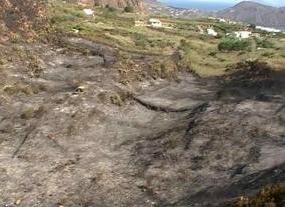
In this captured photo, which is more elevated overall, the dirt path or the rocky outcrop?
the rocky outcrop

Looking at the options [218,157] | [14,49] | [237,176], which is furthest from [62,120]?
[14,49]

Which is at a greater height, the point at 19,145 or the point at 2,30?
the point at 2,30

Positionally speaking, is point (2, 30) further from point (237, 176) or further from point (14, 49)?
point (237, 176)

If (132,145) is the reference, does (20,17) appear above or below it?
above

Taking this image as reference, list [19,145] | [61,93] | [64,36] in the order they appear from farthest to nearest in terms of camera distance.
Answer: [64,36] → [61,93] → [19,145]

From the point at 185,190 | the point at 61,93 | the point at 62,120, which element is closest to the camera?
the point at 185,190

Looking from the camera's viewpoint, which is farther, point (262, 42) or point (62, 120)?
point (262, 42)

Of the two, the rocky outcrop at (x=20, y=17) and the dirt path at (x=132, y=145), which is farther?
the rocky outcrop at (x=20, y=17)

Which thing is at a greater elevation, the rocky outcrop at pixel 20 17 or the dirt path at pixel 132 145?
the rocky outcrop at pixel 20 17

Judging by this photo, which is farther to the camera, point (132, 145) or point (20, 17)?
point (20, 17)

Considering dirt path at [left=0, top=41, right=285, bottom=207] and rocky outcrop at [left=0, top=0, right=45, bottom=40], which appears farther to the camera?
rocky outcrop at [left=0, top=0, right=45, bottom=40]
